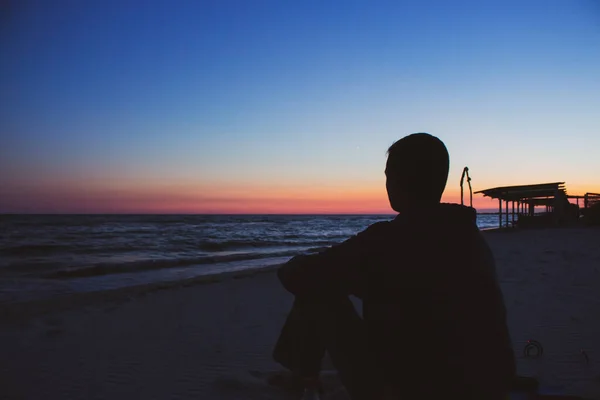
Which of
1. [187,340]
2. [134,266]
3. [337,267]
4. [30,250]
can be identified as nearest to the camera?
[337,267]

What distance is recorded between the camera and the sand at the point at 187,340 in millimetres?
3078

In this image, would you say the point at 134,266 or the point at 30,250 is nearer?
the point at 134,266

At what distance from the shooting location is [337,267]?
149cm

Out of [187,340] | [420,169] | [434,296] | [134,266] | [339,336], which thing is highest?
[420,169]

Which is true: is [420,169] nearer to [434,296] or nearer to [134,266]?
[434,296]

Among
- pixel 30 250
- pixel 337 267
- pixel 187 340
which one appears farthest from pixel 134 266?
pixel 337 267

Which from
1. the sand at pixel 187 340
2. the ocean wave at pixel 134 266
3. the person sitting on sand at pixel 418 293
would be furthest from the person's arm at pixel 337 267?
the ocean wave at pixel 134 266

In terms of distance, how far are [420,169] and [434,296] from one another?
1.46 feet

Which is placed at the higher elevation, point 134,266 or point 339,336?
point 339,336

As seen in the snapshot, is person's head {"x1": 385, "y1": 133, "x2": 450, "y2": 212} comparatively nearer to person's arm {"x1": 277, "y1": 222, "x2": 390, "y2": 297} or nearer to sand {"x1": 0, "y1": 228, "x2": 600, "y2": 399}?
person's arm {"x1": 277, "y1": 222, "x2": 390, "y2": 297}

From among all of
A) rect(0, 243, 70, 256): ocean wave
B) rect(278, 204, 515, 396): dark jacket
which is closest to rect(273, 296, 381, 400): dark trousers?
rect(278, 204, 515, 396): dark jacket

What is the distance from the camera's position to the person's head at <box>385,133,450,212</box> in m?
1.52

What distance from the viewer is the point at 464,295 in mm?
1391

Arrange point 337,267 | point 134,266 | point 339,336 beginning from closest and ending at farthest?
point 337,267
point 339,336
point 134,266
